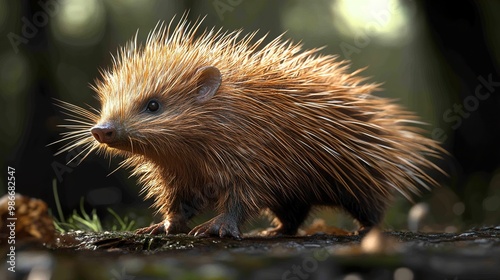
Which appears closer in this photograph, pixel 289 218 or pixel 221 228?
pixel 221 228

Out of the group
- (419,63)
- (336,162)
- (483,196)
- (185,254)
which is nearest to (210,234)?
(185,254)

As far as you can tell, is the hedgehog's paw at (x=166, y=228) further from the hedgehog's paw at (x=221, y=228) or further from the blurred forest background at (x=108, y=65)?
the blurred forest background at (x=108, y=65)

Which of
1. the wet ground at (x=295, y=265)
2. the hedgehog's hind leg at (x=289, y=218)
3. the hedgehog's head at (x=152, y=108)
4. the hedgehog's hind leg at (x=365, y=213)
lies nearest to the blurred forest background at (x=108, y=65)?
the hedgehog's hind leg at (x=289, y=218)

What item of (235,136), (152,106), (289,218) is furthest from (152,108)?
(289,218)

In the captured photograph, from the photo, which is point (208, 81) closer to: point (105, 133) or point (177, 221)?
point (105, 133)

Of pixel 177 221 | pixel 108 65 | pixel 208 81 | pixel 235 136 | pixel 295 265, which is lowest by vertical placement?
pixel 295 265

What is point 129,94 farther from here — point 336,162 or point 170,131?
point 336,162
